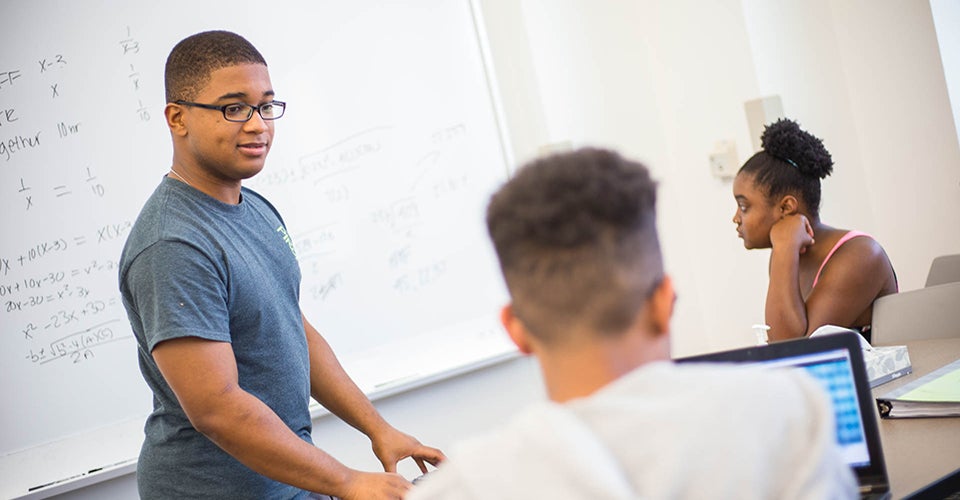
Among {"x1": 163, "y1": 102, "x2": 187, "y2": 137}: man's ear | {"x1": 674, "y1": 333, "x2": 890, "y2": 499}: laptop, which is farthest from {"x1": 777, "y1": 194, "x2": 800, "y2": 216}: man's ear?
{"x1": 163, "y1": 102, "x2": 187, "y2": 137}: man's ear

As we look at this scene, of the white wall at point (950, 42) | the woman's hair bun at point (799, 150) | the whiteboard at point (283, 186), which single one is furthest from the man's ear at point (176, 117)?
the white wall at point (950, 42)

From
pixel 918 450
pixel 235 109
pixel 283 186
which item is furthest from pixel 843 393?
pixel 283 186

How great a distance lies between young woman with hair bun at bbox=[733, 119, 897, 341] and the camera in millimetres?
2631

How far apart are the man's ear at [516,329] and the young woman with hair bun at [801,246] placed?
1.82 meters

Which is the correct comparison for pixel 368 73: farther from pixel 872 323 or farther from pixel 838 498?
pixel 838 498

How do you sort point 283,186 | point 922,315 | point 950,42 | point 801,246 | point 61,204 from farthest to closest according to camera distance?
point 950,42, point 283,186, point 61,204, point 801,246, point 922,315

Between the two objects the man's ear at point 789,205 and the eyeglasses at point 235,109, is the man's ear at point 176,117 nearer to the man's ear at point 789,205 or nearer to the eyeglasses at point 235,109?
the eyeglasses at point 235,109

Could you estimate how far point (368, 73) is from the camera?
382 centimetres

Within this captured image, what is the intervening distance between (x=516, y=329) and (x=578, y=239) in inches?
5.3

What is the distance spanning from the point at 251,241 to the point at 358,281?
6.09 ft

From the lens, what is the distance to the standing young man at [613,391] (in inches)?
34.4

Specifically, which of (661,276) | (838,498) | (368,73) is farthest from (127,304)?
(368,73)

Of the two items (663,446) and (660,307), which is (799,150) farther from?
(663,446)

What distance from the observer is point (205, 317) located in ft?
5.45
